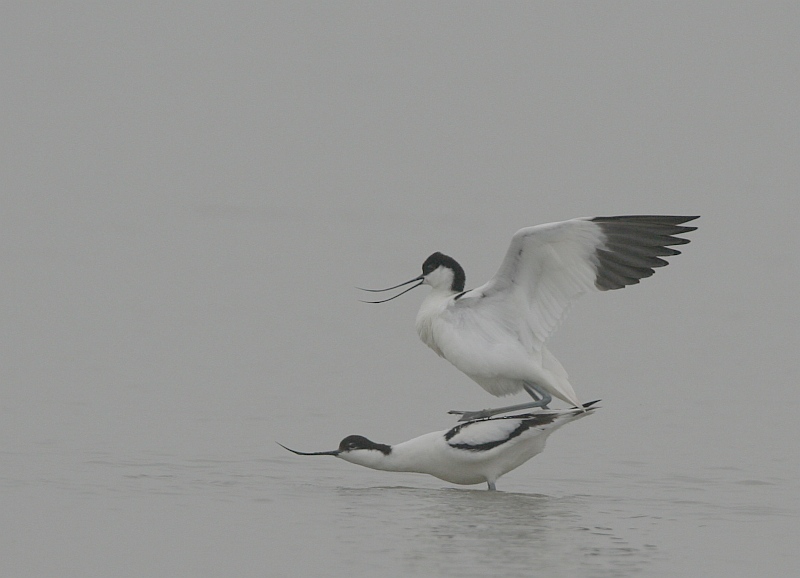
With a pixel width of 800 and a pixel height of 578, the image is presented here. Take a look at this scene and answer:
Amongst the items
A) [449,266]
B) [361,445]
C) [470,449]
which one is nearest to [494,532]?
[470,449]

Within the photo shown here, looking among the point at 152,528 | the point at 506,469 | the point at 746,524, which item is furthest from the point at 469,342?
the point at 152,528

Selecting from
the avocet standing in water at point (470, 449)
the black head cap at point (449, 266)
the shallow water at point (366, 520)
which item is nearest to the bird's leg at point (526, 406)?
the avocet standing in water at point (470, 449)

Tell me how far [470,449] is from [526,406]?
0.70 metres

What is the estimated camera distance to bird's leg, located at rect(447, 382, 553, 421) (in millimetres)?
11406

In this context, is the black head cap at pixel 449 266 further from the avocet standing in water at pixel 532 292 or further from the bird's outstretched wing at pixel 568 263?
the bird's outstretched wing at pixel 568 263

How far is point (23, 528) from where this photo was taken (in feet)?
28.4

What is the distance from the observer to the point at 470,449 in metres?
10.9

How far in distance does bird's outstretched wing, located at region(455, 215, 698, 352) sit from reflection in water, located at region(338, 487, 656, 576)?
1.47 m

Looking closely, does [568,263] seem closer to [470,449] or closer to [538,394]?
[538,394]

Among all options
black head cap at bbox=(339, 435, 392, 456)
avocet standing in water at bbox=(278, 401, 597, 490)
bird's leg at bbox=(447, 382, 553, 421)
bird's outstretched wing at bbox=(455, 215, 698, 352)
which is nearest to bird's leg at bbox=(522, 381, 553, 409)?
bird's leg at bbox=(447, 382, 553, 421)

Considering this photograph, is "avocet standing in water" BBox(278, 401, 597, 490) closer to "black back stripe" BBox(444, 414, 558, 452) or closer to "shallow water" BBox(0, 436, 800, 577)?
"black back stripe" BBox(444, 414, 558, 452)

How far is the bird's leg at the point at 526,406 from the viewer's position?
11.4m

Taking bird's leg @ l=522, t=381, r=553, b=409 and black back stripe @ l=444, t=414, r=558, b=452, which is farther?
bird's leg @ l=522, t=381, r=553, b=409

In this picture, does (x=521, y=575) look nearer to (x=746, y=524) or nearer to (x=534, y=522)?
(x=534, y=522)
